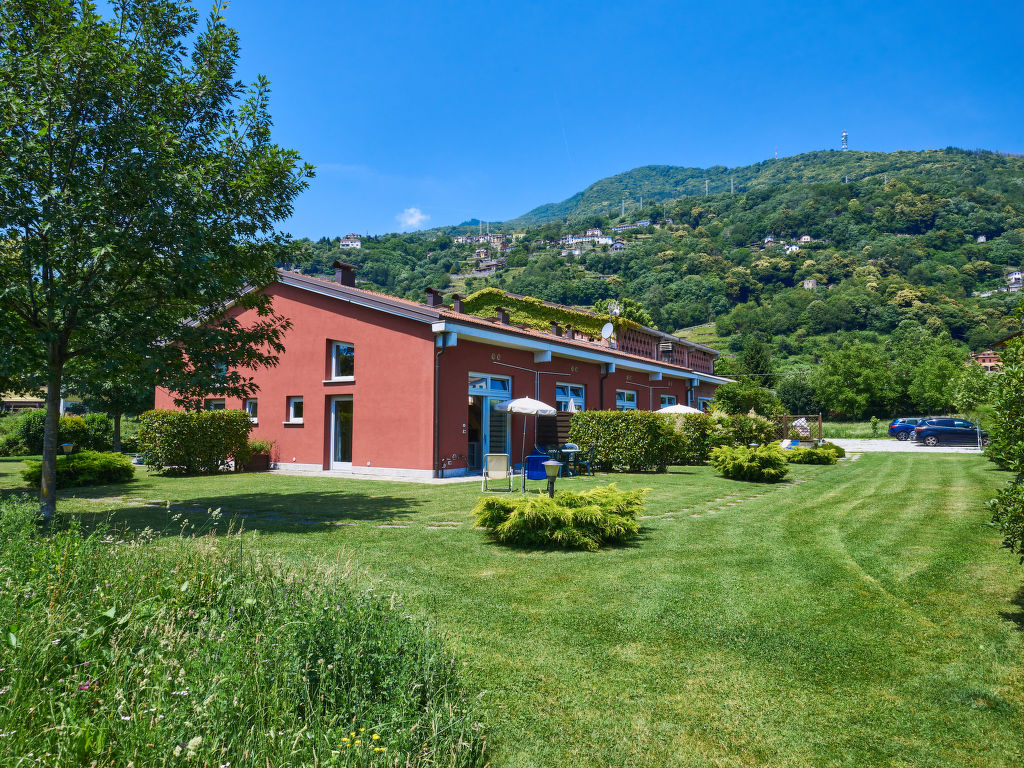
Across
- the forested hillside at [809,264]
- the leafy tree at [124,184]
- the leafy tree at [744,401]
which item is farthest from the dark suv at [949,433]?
the leafy tree at [124,184]

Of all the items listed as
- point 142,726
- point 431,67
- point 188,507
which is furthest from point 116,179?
point 431,67

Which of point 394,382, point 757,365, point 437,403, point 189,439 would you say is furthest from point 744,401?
point 757,365

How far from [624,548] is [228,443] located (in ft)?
43.7

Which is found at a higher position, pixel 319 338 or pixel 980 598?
pixel 319 338

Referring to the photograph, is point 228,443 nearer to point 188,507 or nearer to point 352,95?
point 188,507

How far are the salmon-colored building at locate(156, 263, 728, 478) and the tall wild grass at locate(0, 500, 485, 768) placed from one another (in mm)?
10768

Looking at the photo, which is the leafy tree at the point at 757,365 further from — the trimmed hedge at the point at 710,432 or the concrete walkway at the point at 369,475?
the concrete walkway at the point at 369,475

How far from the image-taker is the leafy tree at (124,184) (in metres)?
6.88

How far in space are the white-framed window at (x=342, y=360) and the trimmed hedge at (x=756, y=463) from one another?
1047cm

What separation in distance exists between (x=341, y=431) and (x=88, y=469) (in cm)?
603

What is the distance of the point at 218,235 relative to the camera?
8.30 metres

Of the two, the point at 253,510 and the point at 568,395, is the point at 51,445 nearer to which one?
the point at 253,510

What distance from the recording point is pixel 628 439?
1535cm

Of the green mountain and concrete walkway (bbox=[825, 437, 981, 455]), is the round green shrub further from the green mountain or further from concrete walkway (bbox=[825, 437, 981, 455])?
the green mountain
